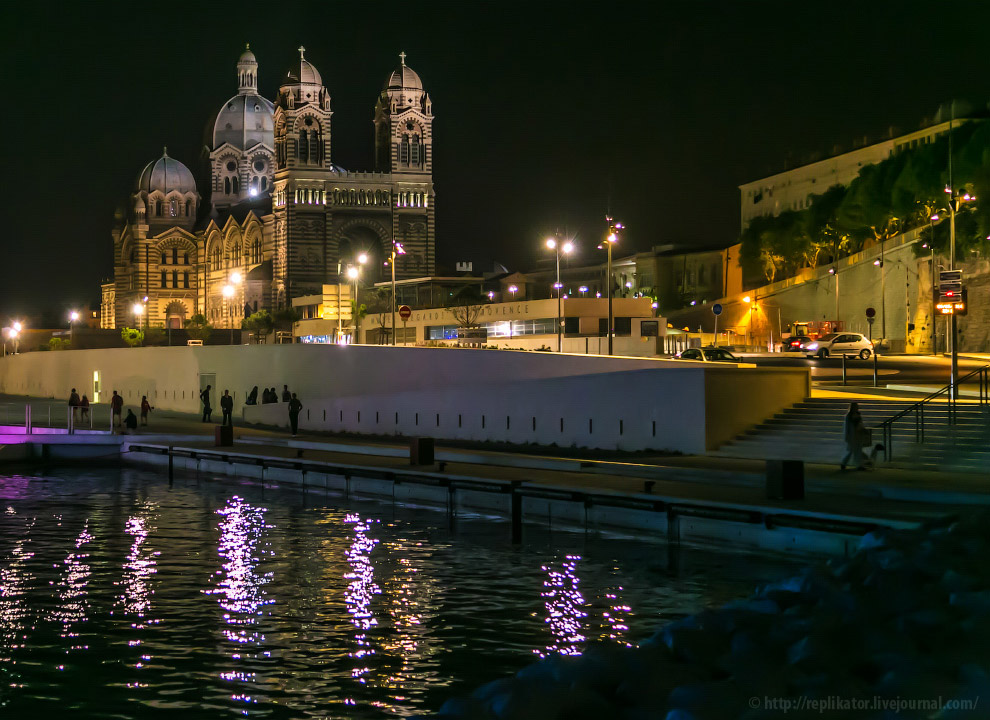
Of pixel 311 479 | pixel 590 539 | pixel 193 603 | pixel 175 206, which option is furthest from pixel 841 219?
pixel 175 206

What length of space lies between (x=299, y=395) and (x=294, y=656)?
3018cm

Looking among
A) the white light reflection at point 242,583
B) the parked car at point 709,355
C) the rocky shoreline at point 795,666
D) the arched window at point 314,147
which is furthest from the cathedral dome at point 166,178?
the rocky shoreline at point 795,666

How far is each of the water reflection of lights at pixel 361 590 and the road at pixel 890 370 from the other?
1688 cm

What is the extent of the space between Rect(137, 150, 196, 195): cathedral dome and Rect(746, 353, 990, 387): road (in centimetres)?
11609

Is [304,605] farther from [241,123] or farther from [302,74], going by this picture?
[241,123]

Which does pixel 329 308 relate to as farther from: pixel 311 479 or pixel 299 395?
pixel 311 479

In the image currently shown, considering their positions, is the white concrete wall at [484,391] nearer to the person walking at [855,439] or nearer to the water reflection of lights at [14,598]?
the person walking at [855,439]

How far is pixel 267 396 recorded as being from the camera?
43969 mm

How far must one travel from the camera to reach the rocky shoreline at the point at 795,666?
8070mm

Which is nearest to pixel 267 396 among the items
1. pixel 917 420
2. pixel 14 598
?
pixel 917 420

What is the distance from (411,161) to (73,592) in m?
99.3

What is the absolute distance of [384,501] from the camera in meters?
26.6

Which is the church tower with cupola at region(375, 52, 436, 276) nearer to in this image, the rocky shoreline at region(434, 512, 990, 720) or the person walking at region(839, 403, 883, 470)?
the person walking at region(839, 403, 883, 470)

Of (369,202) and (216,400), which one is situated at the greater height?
(369,202)
